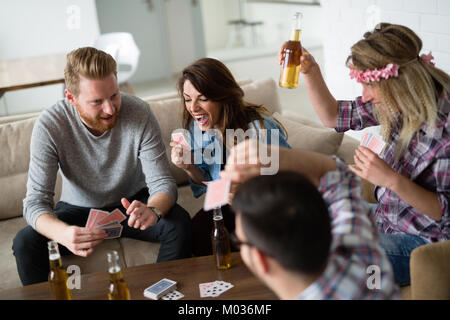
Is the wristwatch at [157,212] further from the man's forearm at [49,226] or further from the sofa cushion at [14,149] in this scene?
the sofa cushion at [14,149]

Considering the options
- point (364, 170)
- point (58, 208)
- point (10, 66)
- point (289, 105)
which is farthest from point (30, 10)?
point (364, 170)

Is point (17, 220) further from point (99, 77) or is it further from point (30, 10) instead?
point (30, 10)

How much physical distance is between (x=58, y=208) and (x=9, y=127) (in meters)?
0.66

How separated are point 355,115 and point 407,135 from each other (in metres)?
0.42

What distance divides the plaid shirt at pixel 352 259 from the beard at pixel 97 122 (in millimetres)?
1358

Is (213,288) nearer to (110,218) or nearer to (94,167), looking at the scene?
(110,218)

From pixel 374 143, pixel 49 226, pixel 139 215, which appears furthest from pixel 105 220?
pixel 374 143

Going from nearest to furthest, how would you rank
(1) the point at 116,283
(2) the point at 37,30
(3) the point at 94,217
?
1. (1) the point at 116,283
2. (3) the point at 94,217
3. (2) the point at 37,30

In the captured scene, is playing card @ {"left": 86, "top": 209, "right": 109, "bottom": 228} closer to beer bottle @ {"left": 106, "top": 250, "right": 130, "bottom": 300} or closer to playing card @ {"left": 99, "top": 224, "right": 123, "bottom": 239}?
playing card @ {"left": 99, "top": 224, "right": 123, "bottom": 239}

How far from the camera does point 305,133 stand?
2.89 meters

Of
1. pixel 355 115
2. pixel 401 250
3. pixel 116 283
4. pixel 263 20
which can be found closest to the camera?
pixel 116 283

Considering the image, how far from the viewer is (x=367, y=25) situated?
3.32 metres

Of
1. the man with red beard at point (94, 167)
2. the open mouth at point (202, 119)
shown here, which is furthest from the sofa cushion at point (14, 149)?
the open mouth at point (202, 119)

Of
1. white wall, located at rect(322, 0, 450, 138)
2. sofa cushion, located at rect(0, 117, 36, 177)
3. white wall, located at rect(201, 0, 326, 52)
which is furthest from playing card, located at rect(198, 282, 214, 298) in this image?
white wall, located at rect(201, 0, 326, 52)
